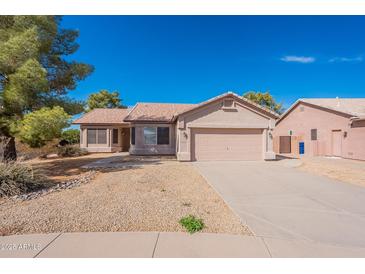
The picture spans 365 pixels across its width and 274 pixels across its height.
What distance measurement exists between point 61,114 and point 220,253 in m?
7.28

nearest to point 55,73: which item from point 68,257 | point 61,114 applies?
point 61,114

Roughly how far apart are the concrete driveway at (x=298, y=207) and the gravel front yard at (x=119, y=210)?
0.51 meters

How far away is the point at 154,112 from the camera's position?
1841 cm

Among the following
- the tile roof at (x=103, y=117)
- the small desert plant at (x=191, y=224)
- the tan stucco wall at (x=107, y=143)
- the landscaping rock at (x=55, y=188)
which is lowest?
the small desert plant at (x=191, y=224)

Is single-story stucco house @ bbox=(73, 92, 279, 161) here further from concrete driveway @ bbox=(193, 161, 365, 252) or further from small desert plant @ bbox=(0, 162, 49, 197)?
small desert plant @ bbox=(0, 162, 49, 197)

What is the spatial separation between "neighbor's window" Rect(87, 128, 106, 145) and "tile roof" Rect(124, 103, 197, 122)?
12.8ft

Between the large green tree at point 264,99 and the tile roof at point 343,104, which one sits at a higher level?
the large green tree at point 264,99

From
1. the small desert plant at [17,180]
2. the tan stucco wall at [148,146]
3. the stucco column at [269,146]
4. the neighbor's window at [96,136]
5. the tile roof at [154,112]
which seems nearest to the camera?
the small desert plant at [17,180]

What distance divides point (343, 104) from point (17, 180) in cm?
2350

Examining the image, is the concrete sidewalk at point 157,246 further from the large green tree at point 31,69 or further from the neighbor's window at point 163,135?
the neighbor's window at point 163,135

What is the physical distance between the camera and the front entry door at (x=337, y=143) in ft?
53.0

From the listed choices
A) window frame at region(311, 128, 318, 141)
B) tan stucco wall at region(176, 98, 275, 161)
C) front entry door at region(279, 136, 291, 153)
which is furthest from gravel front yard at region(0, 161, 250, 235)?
front entry door at region(279, 136, 291, 153)

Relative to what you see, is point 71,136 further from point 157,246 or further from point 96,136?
point 157,246

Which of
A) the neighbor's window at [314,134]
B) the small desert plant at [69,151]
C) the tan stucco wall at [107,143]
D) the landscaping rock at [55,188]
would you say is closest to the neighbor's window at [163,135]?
the tan stucco wall at [107,143]
